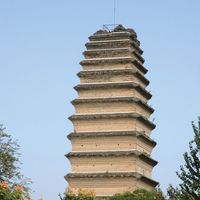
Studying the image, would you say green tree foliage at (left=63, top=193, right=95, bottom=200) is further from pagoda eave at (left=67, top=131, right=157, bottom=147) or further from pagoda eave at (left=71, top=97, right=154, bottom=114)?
pagoda eave at (left=71, top=97, right=154, bottom=114)

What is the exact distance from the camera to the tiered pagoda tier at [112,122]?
4903 centimetres

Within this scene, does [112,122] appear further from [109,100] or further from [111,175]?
[111,175]

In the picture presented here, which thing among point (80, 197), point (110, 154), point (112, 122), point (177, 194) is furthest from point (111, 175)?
point (177, 194)

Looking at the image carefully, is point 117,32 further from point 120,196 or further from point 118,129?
point 120,196

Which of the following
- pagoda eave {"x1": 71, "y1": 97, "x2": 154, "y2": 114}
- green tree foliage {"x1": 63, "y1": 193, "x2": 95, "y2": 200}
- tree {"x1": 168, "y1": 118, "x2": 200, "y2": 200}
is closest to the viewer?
tree {"x1": 168, "y1": 118, "x2": 200, "y2": 200}

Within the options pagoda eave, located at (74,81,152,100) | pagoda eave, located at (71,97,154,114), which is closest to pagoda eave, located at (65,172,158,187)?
pagoda eave, located at (71,97,154,114)

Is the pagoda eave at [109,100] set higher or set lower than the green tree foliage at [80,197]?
higher

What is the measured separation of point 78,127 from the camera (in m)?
51.8

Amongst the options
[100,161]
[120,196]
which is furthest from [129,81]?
[120,196]

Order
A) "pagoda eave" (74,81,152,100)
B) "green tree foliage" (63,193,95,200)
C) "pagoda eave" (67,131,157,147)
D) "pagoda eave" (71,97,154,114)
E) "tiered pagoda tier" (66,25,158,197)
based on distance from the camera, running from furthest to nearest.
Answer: "pagoda eave" (74,81,152,100) → "pagoda eave" (71,97,154,114) → "pagoda eave" (67,131,157,147) → "tiered pagoda tier" (66,25,158,197) → "green tree foliage" (63,193,95,200)

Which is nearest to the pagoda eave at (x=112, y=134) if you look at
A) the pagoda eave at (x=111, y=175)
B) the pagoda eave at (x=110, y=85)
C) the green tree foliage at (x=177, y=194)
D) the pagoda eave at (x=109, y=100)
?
the pagoda eave at (x=109, y=100)

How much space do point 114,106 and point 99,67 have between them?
4.39m

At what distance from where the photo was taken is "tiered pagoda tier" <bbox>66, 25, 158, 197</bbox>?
49.0m

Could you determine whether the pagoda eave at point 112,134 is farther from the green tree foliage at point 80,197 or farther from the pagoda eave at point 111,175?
the green tree foliage at point 80,197
